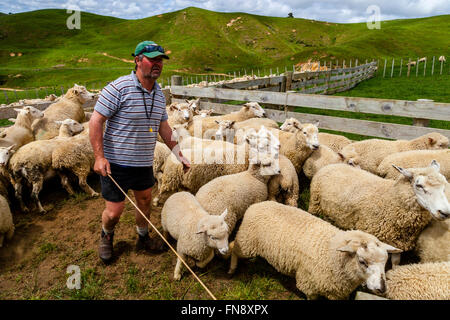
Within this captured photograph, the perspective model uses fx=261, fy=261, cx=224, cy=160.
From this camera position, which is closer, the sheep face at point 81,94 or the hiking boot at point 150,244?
the hiking boot at point 150,244

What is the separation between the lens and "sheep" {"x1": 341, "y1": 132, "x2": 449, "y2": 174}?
4.76 meters

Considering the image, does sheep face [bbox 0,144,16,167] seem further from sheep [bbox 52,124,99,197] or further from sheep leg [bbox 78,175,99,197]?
sheep leg [bbox 78,175,99,197]

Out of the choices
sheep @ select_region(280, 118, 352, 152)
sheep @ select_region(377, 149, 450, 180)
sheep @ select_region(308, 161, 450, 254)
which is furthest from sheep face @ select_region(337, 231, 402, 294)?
sheep @ select_region(280, 118, 352, 152)

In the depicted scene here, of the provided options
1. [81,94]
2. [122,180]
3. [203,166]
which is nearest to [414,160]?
[203,166]

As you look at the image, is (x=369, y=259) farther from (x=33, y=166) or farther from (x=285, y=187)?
(x=33, y=166)

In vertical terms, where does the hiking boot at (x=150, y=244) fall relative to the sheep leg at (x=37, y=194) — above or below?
below

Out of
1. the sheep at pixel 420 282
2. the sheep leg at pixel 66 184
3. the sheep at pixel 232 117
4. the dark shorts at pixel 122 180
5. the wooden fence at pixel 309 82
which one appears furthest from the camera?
the wooden fence at pixel 309 82

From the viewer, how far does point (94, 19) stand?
83562 millimetres

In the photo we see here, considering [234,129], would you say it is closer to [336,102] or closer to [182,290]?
[336,102]

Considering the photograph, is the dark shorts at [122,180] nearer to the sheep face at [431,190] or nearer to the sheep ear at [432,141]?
the sheep face at [431,190]

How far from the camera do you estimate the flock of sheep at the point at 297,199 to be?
8.82ft

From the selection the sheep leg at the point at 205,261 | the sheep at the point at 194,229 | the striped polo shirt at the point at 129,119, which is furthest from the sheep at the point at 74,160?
the sheep leg at the point at 205,261

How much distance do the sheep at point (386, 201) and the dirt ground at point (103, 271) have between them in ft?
4.16

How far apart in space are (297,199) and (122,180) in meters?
2.92
